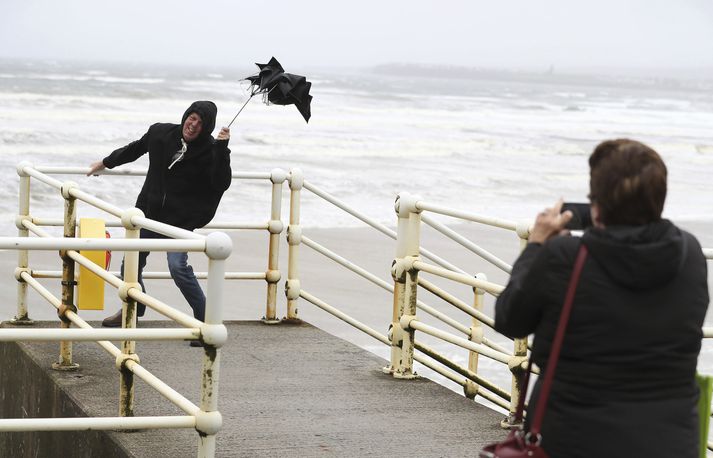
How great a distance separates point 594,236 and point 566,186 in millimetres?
24305

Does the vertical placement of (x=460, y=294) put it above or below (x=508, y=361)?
below

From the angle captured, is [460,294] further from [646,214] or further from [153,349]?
[646,214]

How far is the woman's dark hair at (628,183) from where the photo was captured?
2652mm

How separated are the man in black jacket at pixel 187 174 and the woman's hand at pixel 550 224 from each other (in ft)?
13.4

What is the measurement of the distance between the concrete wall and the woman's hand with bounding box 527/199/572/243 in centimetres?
251

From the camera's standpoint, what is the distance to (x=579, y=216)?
9.36 feet

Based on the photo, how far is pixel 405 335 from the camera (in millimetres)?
6285

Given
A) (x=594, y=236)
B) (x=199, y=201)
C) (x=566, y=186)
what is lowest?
(x=566, y=186)

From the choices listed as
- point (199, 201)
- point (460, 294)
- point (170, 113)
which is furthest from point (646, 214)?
point (170, 113)

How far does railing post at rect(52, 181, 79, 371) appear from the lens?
5770 millimetres

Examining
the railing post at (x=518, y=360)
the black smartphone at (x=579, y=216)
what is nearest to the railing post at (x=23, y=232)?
the railing post at (x=518, y=360)

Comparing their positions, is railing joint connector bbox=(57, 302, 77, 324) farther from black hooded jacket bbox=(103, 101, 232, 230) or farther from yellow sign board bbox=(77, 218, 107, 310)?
black hooded jacket bbox=(103, 101, 232, 230)

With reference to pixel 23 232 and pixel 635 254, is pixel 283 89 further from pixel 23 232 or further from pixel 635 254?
pixel 635 254

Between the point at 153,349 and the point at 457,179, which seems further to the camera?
the point at 457,179
